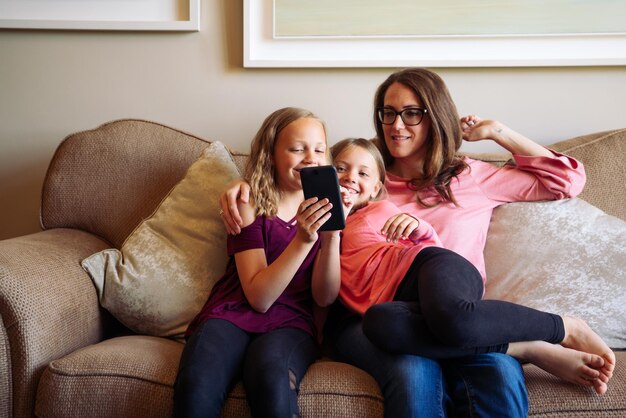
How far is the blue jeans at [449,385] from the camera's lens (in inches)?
45.4

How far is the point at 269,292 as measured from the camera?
1.39 meters

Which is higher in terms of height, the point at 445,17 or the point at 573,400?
the point at 445,17

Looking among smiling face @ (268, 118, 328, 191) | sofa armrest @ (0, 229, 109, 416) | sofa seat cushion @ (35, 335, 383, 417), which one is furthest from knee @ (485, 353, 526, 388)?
sofa armrest @ (0, 229, 109, 416)

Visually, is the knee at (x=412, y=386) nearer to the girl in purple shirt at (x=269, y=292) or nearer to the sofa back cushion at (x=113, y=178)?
the girl in purple shirt at (x=269, y=292)

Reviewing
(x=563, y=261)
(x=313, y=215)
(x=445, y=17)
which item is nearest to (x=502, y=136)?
(x=563, y=261)

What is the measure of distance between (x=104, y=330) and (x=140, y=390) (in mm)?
387

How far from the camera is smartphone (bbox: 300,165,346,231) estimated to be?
1.30m

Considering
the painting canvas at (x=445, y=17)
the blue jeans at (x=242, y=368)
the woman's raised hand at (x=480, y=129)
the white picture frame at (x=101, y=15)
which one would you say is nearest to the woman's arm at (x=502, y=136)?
the woman's raised hand at (x=480, y=129)

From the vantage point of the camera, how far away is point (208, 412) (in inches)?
45.7

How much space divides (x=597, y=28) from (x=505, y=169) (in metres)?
0.64

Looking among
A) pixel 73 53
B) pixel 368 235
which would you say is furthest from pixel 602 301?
pixel 73 53

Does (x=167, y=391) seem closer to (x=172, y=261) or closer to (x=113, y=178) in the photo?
(x=172, y=261)

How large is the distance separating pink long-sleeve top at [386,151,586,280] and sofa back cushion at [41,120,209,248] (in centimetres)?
69

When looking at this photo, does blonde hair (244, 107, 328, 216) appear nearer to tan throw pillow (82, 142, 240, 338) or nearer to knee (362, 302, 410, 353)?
tan throw pillow (82, 142, 240, 338)
